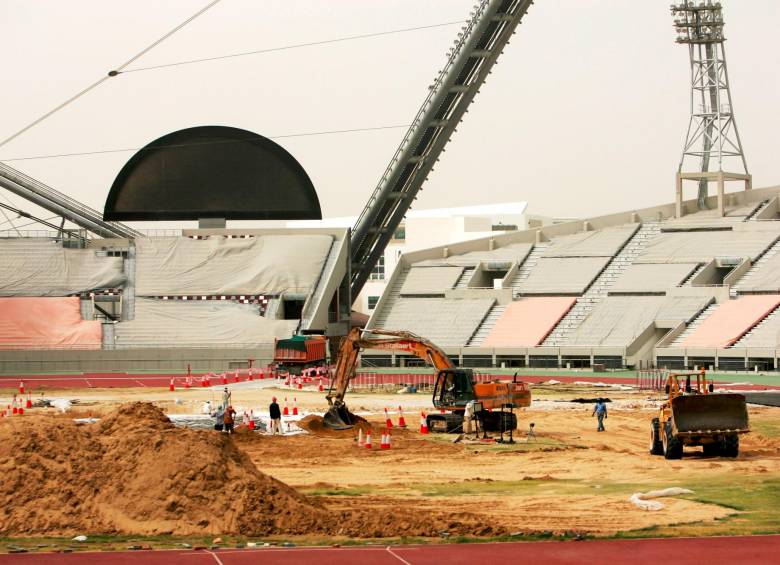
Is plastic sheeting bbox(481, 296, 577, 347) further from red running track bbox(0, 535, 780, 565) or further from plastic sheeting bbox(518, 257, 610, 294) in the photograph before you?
red running track bbox(0, 535, 780, 565)

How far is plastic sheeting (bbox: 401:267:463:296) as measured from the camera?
88625mm

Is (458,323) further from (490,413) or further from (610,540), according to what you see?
(610,540)

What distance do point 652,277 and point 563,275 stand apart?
6573 millimetres

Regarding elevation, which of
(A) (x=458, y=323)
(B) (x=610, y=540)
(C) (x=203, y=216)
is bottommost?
(B) (x=610, y=540)

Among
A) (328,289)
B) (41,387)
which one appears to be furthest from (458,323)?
(41,387)

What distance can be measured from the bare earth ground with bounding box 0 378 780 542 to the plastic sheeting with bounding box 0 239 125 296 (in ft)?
141


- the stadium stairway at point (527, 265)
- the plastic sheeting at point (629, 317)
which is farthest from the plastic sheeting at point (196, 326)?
the plastic sheeting at point (629, 317)

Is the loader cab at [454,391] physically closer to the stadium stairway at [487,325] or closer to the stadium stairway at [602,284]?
the stadium stairway at [602,284]

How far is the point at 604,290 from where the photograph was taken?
83938 millimetres

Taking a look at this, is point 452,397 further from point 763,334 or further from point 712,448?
point 763,334

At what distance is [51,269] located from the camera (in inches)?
3526

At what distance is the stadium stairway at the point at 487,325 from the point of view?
8118 cm

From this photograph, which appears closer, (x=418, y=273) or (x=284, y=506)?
(x=284, y=506)

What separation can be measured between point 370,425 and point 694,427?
12.4 m
